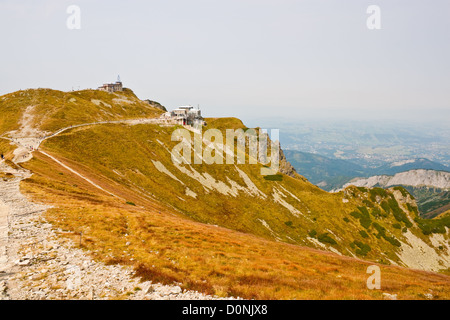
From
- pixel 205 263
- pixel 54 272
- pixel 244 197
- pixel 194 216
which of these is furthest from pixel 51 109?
pixel 205 263

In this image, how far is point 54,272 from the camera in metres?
17.3

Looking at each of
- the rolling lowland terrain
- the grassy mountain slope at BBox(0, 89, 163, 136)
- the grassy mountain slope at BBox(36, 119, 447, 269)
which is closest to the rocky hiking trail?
the rolling lowland terrain

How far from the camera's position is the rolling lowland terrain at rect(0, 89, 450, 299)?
20562 mm

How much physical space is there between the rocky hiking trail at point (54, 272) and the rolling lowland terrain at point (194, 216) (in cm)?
33

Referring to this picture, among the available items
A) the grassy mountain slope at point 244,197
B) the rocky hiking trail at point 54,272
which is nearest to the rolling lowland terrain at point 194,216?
the rocky hiking trail at point 54,272

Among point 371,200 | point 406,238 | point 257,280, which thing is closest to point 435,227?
point 406,238

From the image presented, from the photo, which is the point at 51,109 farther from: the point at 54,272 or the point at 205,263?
the point at 205,263

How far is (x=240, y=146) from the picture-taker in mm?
176375

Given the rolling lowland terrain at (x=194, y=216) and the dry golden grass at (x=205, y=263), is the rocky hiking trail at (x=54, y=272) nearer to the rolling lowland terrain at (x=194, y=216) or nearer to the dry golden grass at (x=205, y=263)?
the rolling lowland terrain at (x=194, y=216)

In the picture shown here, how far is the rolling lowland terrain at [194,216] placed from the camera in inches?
810

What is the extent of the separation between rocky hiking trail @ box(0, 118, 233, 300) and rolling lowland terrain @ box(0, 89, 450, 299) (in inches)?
12.9

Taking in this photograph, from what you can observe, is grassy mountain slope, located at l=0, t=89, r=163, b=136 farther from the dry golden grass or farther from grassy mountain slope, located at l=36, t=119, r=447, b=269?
the dry golden grass
